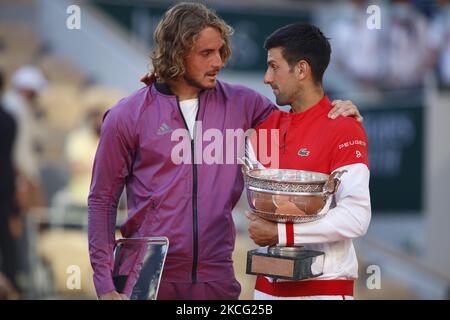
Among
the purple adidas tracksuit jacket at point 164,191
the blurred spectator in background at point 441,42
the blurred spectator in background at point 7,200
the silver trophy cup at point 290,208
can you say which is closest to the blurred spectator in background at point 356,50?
the blurred spectator in background at point 441,42

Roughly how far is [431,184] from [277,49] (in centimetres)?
715

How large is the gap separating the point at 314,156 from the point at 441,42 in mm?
7251

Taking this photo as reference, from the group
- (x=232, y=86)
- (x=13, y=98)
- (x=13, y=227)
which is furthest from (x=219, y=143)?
(x=13, y=98)

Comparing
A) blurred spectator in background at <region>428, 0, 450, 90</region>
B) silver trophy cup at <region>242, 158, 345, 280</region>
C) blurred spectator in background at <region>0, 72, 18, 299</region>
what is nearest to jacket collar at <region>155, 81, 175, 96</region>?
silver trophy cup at <region>242, 158, 345, 280</region>

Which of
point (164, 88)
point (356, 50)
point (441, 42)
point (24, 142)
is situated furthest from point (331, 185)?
point (356, 50)

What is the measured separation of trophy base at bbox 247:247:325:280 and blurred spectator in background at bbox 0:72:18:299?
4968 millimetres

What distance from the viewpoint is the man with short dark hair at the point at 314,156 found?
13.0 ft

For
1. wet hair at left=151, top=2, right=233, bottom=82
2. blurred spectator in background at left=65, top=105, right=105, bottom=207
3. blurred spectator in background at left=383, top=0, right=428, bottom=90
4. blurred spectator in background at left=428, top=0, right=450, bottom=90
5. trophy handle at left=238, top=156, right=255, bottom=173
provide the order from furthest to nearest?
blurred spectator in background at left=383, top=0, right=428, bottom=90, blurred spectator in background at left=428, top=0, right=450, bottom=90, blurred spectator in background at left=65, top=105, right=105, bottom=207, wet hair at left=151, top=2, right=233, bottom=82, trophy handle at left=238, top=156, right=255, bottom=173

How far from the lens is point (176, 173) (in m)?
4.25

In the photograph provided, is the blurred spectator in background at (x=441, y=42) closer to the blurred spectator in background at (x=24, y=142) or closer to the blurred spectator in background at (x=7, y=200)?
the blurred spectator in background at (x=24, y=142)

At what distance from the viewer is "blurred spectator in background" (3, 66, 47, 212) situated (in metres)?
9.58

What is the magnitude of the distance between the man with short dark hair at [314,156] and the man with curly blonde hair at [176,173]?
156 mm

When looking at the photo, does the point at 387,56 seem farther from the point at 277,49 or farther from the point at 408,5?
the point at 277,49

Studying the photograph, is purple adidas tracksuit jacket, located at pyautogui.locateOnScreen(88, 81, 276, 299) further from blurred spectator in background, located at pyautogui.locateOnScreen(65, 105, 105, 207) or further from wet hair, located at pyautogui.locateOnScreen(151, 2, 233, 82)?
blurred spectator in background, located at pyautogui.locateOnScreen(65, 105, 105, 207)
